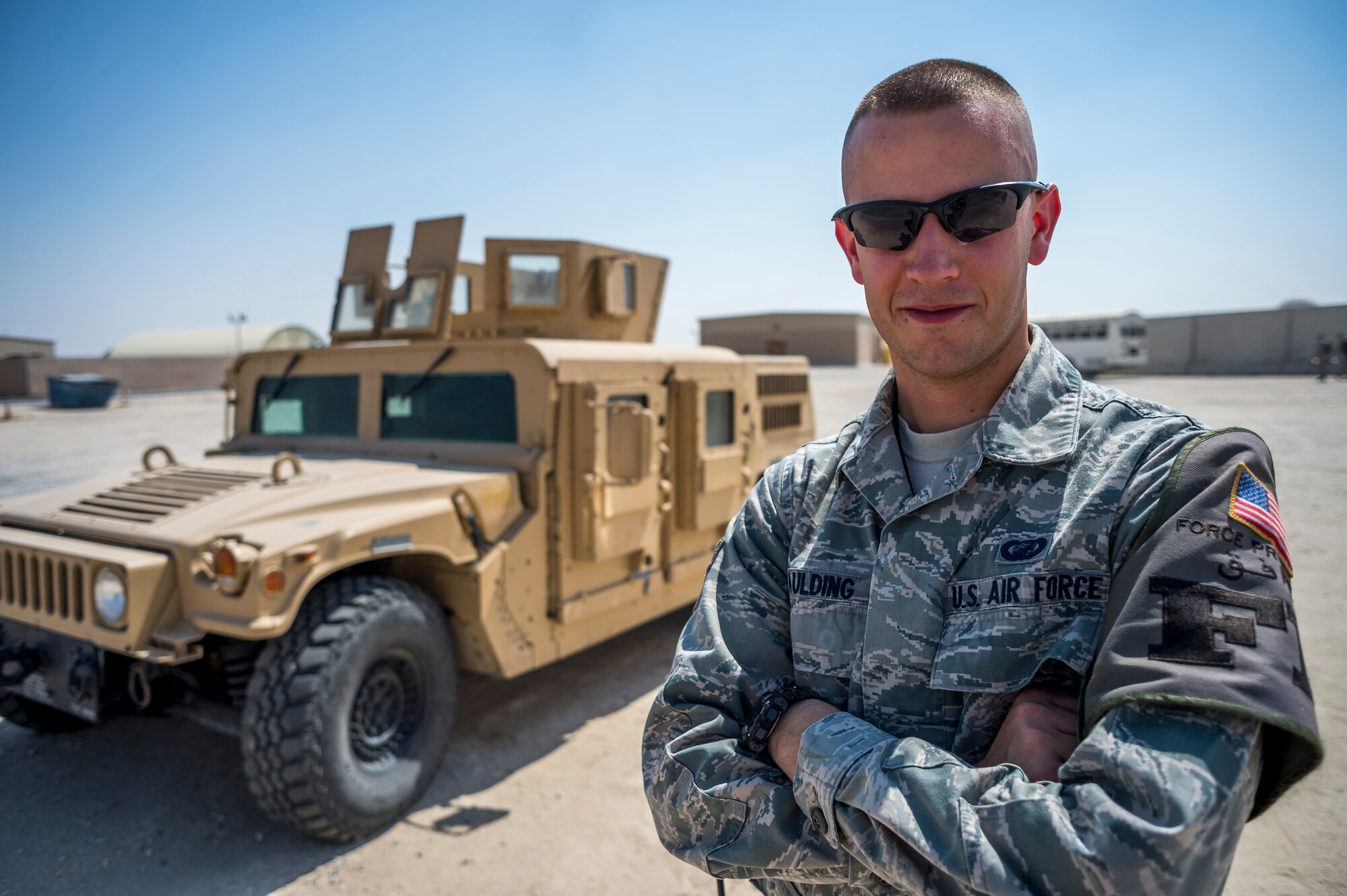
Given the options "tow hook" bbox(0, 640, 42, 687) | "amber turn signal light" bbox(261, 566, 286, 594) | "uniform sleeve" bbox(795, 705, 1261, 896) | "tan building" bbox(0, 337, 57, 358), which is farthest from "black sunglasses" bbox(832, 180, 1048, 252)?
"tan building" bbox(0, 337, 57, 358)

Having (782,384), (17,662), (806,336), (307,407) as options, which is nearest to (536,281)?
(307,407)

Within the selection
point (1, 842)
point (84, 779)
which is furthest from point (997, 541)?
point (84, 779)

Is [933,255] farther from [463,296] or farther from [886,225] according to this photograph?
[463,296]

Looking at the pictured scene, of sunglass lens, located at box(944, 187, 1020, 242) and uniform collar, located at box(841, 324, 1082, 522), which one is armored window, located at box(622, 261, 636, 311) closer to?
uniform collar, located at box(841, 324, 1082, 522)

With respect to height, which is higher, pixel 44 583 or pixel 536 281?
pixel 536 281

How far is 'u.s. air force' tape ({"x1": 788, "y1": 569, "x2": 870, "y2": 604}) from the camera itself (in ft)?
3.84

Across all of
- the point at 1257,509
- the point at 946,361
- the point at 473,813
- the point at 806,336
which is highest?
the point at 806,336

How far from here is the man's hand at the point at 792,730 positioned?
1.10 metres

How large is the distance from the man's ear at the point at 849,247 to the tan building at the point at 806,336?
2990 centimetres

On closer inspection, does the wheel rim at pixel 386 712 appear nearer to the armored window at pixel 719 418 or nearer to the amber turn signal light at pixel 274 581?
the amber turn signal light at pixel 274 581

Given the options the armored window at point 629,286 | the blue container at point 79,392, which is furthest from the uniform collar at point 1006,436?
the blue container at point 79,392

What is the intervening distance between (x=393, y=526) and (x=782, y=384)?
3.14 m

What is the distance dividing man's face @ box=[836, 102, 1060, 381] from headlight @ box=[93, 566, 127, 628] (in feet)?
9.11

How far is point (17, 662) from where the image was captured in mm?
3141
